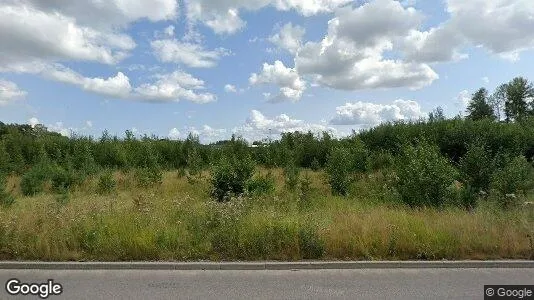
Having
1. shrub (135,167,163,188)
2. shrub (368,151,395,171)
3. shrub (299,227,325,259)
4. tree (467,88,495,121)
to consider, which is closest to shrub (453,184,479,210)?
shrub (299,227,325,259)

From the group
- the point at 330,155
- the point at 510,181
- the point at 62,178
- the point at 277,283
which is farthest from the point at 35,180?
the point at 510,181

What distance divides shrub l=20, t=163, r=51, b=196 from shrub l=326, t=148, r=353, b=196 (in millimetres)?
13489

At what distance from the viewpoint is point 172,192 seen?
59.6 feet

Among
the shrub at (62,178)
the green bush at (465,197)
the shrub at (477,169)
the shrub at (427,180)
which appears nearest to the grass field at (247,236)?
the shrub at (427,180)

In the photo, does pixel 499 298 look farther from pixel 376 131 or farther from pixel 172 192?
pixel 376 131

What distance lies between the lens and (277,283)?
20.7 feet

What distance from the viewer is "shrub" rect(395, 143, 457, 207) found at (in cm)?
1234

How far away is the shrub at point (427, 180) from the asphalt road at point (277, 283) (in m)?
5.51

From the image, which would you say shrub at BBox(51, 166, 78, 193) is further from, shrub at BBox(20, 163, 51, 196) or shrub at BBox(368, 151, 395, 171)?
shrub at BBox(368, 151, 395, 171)

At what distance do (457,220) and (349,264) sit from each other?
3.18m

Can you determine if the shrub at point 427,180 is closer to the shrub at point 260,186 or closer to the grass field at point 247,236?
the grass field at point 247,236

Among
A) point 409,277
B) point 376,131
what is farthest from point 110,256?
point 376,131

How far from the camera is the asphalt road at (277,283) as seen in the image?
5.80m

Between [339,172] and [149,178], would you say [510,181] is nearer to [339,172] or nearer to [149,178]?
[339,172]
